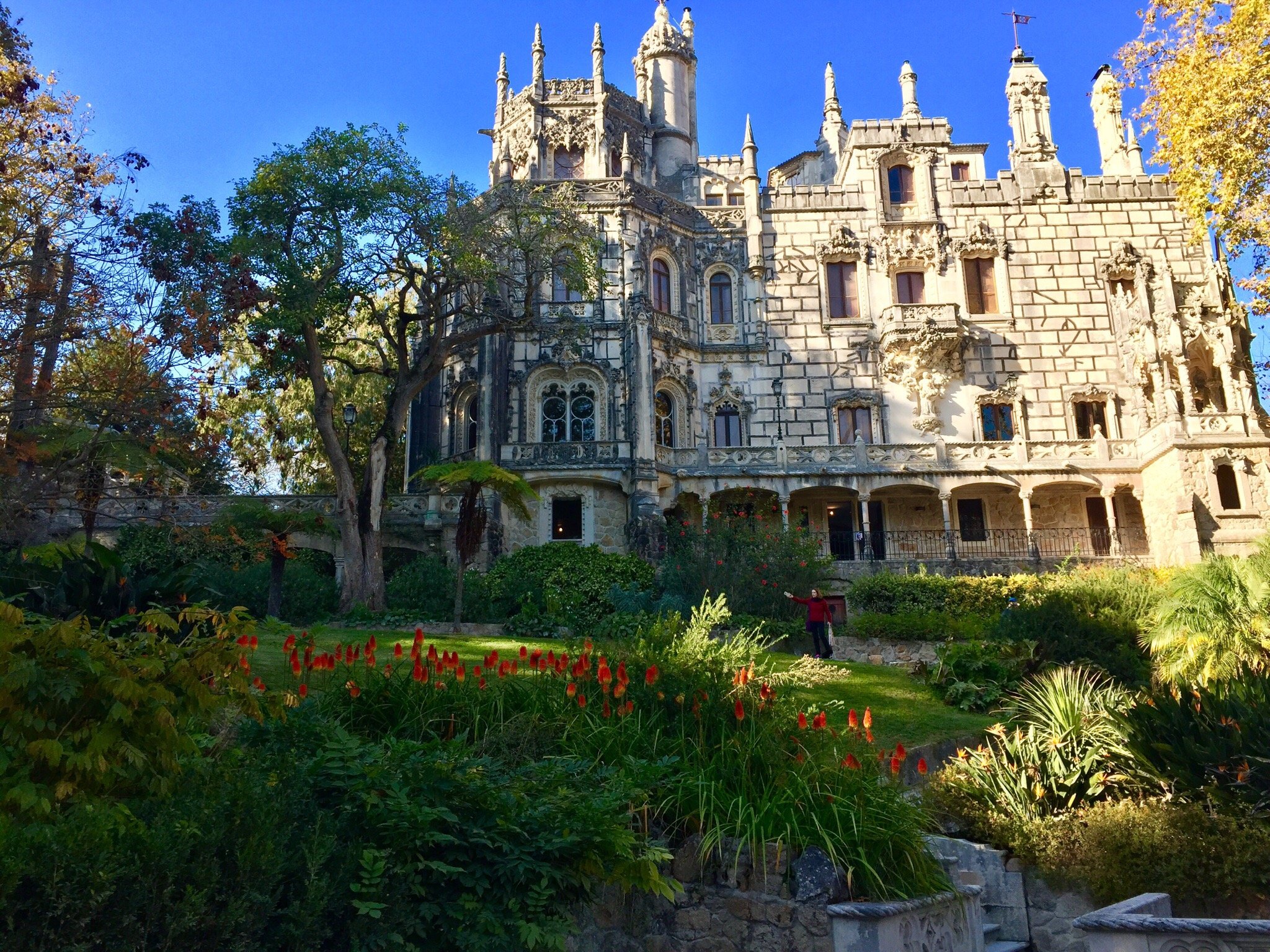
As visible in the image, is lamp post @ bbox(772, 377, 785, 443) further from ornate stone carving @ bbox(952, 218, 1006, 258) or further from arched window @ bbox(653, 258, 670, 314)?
ornate stone carving @ bbox(952, 218, 1006, 258)

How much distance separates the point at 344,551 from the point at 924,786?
56.2 feet

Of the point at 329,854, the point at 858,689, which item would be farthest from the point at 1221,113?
the point at 329,854

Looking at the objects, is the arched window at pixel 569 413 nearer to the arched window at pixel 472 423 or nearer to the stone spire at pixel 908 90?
the arched window at pixel 472 423

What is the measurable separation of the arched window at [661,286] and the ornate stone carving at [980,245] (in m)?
10.4

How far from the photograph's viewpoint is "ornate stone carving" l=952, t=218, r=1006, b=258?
35.8 metres

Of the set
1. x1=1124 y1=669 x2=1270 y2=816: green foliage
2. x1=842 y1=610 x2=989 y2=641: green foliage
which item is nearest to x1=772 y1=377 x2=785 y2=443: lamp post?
x1=842 y1=610 x2=989 y2=641: green foliage

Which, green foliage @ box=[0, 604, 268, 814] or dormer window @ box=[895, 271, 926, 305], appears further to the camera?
dormer window @ box=[895, 271, 926, 305]

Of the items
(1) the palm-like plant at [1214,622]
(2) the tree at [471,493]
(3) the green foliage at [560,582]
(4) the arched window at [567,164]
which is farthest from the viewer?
(4) the arched window at [567,164]

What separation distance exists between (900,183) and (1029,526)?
1414cm

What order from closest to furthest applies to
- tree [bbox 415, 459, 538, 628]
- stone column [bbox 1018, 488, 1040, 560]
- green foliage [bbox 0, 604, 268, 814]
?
green foliage [bbox 0, 604, 268, 814] → tree [bbox 415, 459, 538, 628] → stone column [bbox 1018, 488, 1040, 560]

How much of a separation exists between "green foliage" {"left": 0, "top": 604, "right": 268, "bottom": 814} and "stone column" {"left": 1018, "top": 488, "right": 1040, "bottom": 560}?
27.4 metres

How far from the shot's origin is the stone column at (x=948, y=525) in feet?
98.2

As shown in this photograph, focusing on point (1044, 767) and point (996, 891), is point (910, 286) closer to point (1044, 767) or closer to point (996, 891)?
point (1044, 767)

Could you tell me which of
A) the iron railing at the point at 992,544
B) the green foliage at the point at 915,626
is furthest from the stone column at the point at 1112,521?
the green foliage at the point at 915,626
